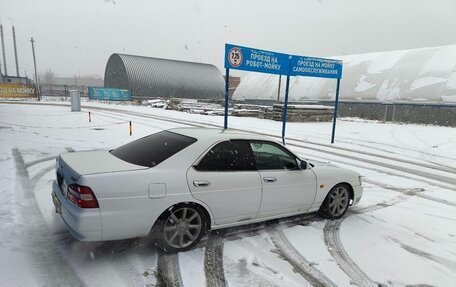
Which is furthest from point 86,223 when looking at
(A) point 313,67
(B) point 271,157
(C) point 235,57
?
(A) point 313,67

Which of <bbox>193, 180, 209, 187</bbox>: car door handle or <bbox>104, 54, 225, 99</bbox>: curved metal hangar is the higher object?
<bbox>104, 54, 225, 99</bbox>: curved metal hangar

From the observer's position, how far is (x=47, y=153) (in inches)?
357

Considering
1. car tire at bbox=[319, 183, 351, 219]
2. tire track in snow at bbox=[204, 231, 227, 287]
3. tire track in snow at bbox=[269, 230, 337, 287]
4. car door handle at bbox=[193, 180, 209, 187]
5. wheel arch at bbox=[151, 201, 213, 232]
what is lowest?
tire track in snow at bbox=[269, 230, 337, 287]

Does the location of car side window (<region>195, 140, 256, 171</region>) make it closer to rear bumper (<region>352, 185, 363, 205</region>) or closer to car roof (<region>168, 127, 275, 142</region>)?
car roof (<region>168, 127, 275, 142</region>)

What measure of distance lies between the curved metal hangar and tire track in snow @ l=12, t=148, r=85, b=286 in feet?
153

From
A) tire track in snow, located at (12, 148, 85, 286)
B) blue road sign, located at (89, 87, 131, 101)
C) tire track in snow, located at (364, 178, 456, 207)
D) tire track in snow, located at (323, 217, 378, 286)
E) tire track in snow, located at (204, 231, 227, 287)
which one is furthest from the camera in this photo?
blue road sign, located at (89, 87, 131, 101)

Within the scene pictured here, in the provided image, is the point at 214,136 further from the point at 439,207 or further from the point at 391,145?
the point at 391,145

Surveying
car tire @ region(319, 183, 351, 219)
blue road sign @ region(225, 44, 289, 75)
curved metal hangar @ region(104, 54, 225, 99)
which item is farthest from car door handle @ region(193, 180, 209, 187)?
curved metal hangar @ region(104, 54, 225, 99)

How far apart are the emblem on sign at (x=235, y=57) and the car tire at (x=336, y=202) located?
21.2ft

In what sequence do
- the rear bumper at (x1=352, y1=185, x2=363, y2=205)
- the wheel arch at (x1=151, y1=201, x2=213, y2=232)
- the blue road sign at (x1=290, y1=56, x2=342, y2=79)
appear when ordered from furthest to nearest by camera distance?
the blue road sign at (x1=290, y1=56, x2=342, y2=79)
the rear bumper at (x1=352, y1=185, x2=363, y2=205)
the wheel arch at (x1=151, y1=201, x2=213, y2=232)

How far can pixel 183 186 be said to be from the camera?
11.8 ft

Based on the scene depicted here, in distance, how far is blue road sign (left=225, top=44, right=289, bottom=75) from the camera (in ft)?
34.0

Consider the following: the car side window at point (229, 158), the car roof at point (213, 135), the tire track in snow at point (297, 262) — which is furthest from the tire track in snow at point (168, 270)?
the car roof at point (213, 135)

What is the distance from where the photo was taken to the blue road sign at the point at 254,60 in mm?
10367
